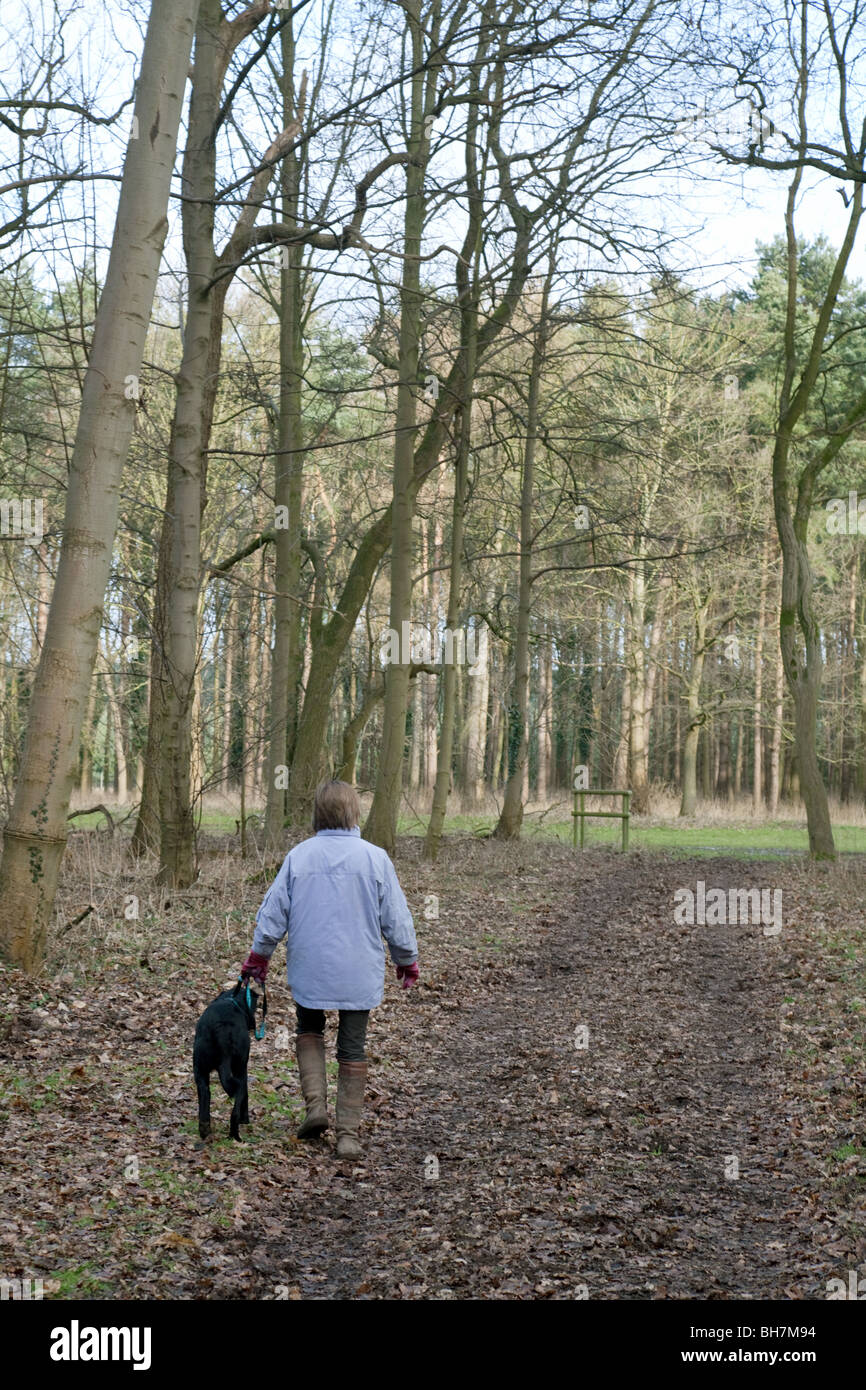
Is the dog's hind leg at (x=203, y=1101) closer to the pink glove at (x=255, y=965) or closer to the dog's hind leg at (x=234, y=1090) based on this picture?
the dog's hind leg at (x=234, y=1090)

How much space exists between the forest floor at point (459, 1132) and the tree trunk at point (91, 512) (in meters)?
0.75

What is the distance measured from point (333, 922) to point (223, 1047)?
0.78 meters

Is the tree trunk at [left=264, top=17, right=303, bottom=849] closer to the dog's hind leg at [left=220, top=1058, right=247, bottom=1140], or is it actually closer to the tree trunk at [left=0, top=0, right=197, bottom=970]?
the tree trunk at [left=0, top=0, right=197, bottom=970]

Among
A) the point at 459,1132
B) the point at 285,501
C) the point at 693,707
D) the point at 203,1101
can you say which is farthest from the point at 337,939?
the point at 693,707

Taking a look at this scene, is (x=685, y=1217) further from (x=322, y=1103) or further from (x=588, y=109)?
(x=588, y=109)

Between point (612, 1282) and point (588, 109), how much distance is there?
15.0 metres

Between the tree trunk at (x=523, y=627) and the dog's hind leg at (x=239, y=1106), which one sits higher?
the tree trunk at (x=523, y=627)

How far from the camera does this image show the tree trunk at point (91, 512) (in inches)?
320

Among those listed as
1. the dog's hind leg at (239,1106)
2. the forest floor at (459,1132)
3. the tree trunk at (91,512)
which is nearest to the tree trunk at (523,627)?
the forest floor at (459,1132)

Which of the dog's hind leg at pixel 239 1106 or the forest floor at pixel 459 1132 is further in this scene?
the dog's hind leg at pixel 239 1106

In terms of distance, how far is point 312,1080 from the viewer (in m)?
6.14

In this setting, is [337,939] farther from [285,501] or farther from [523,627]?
[523,627]

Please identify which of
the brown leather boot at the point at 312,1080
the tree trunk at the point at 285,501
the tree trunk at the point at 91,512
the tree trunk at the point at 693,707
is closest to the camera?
the brown leather boot at the point at 312,1080
